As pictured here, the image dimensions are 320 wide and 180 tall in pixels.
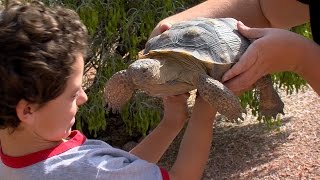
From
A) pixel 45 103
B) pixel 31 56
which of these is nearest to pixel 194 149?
pixel 45 103

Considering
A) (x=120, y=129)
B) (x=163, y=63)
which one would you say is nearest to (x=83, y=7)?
(x=120, y=129)

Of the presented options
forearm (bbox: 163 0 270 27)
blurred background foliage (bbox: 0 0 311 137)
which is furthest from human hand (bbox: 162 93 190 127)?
blurred background foliage (bbox: 0 0 311 137)

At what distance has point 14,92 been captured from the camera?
1.97 meters

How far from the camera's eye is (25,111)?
2.02m

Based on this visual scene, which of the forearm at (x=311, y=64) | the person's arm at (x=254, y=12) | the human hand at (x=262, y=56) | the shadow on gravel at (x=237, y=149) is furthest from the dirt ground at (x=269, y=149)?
the human hand at (x=262, y=56)

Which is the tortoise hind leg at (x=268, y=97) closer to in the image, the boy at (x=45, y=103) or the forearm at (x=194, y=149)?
the forearm at (x=194, y=149)

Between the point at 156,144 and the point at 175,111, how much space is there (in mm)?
162

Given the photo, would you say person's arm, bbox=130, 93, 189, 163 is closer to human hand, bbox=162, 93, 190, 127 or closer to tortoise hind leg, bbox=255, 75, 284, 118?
human hand, bbox=162, 93, 190, 127

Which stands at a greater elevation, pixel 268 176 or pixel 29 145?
pixel 29 145

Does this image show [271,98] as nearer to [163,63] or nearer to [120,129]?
[163,63]

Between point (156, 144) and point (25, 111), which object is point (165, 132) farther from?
point (25, 111)

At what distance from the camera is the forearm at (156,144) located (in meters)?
2.44

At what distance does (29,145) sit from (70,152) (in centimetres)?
14

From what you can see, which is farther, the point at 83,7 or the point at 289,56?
the point at 83,7
